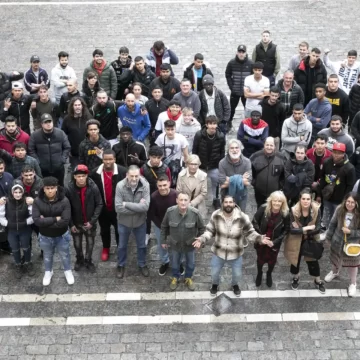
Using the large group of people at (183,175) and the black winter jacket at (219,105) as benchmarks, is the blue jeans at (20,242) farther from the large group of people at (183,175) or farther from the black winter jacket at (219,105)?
the black winter jacket at (219,105)

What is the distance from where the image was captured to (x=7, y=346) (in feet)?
26.7

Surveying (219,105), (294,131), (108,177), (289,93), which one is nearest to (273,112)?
(289,93)

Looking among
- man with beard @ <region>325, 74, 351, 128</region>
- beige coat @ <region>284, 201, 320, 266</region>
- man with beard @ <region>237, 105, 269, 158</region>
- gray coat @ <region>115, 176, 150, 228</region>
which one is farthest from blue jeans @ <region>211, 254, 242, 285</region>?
man with beard @ <region>325, 74, 351, 128</region>

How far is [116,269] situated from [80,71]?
787 centimetres

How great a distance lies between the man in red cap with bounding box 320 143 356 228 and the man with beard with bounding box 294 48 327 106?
10.2ft

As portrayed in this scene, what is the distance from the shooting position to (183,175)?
29.9 ft

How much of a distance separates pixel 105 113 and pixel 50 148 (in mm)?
1362

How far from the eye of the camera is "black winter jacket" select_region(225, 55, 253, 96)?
40.4 ft

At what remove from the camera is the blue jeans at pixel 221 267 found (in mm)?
8531

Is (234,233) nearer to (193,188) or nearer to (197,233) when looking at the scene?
(197,233)

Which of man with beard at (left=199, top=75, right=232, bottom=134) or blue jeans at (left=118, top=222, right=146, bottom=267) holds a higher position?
man with beard at (left=199, top=75, right=232, bottom=134)

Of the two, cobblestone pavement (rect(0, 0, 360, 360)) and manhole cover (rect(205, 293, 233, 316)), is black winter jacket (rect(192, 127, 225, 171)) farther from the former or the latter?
manhole cover (rect(205, 293, 233, 316))

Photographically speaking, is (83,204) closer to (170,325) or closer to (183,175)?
(183,175)

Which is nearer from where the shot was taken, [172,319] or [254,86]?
[172,319]
